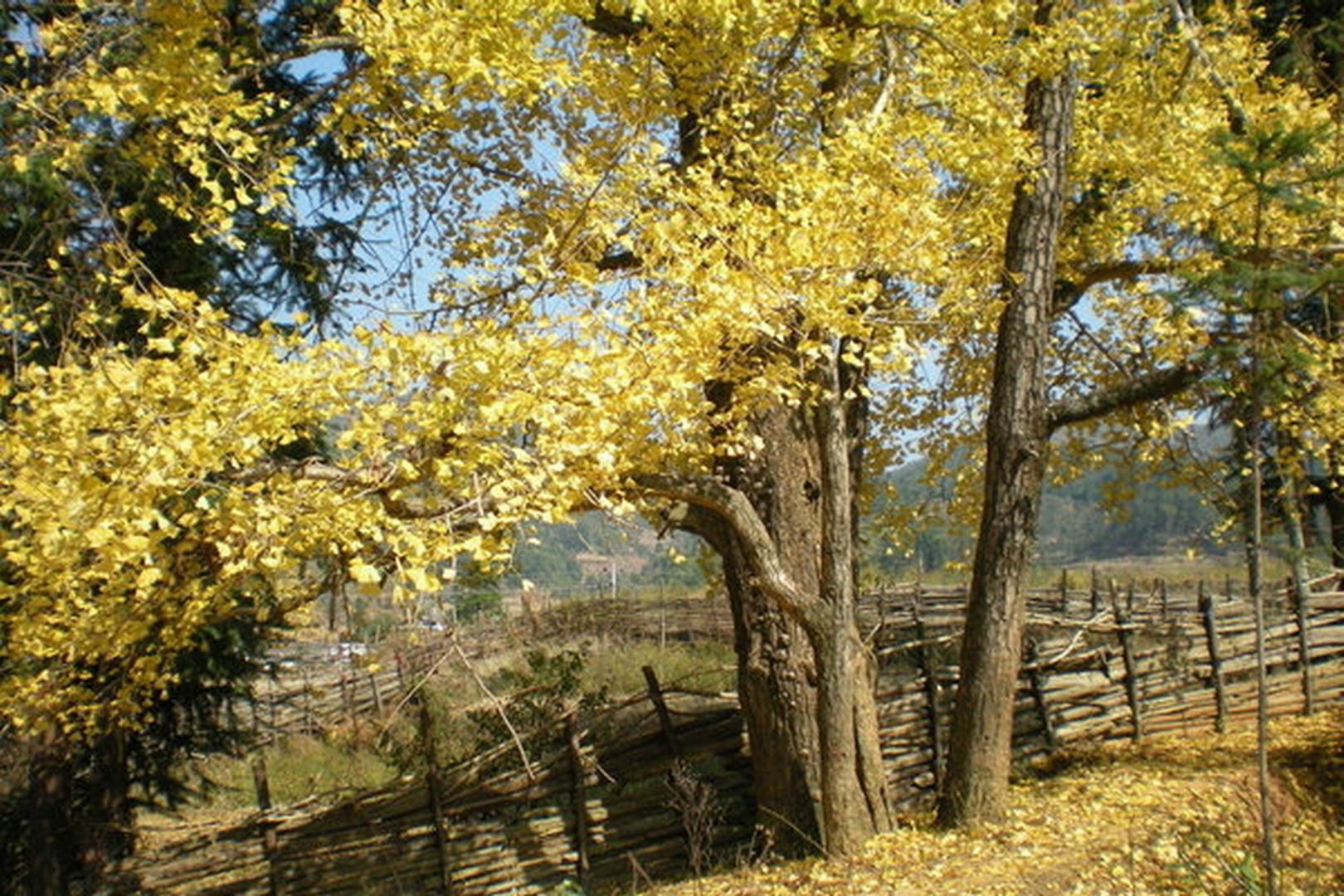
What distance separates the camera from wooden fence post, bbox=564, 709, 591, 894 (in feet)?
23.1

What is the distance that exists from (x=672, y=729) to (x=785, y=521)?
2.24 meters

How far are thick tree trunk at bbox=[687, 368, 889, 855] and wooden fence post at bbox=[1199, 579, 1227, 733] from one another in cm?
425

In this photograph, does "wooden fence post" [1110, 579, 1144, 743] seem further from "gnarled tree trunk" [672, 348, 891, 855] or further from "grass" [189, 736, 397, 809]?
"grass" [189, 736, 397, 809]

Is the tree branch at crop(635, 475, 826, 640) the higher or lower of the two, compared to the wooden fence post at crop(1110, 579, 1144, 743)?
higher

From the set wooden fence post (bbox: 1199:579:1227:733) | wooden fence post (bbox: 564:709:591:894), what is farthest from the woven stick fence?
wooden fence post (bbox: 1199:579:1227:733)

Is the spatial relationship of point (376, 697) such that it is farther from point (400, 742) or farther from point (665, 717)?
point (665, 717)

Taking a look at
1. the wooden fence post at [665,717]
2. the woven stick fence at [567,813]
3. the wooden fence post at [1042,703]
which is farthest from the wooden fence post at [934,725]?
the wooden fence post at [665,717]

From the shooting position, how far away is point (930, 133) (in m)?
4.92

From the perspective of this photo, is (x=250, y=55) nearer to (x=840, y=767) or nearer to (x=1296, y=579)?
(x=840, y=767)

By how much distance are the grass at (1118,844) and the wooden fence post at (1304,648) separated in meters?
2.07

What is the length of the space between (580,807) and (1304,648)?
7033 mm

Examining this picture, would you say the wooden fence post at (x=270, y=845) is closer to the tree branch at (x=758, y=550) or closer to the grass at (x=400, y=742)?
the grass at (x=400, y=742)

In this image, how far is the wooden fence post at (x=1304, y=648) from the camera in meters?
8.92

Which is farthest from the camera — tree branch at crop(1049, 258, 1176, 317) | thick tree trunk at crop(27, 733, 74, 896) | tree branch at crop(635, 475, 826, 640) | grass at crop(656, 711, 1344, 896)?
tree branch at crop(1049, 258, 1176, 317)
